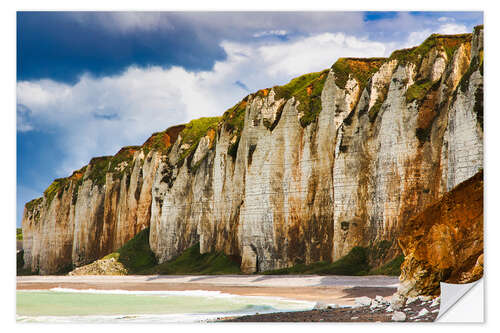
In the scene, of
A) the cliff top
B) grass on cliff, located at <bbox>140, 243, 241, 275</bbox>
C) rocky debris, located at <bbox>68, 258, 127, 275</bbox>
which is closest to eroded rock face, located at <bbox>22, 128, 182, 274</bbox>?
the cliff top

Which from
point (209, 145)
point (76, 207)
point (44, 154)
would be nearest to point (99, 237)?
point (76, 207)

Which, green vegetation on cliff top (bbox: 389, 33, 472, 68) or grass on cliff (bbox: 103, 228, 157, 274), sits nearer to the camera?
green vegetation on cliff top (bbox: 389, 33, 472, 68)

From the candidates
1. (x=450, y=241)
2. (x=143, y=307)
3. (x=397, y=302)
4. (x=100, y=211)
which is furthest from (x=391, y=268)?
(x=100, y=211)

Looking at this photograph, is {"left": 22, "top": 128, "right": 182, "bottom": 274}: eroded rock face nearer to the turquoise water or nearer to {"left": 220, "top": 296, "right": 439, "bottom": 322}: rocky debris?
the turquoise water

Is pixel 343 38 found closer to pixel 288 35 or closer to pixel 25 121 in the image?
pixel 288 35

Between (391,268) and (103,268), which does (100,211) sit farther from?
(391,268)

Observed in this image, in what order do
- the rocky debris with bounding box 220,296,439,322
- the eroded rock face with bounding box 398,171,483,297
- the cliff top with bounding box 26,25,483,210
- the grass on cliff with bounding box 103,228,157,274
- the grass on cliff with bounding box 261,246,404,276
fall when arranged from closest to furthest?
1. the rocky debris with bounding box 220,296,439,322
2. the eroded rock face with bounding box 398,171,483,297
3. the grass on cliff with bounding box 261,246,404,276
4. the cliff top with bounding box 26,25,483,210
5. the grass on cliff with bounding box 103,228,157,274

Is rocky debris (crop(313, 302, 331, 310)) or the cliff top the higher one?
the cliff top
